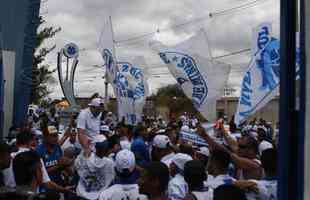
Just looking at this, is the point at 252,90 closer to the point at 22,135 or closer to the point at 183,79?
the point at 183,79

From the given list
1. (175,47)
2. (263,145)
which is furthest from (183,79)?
(263,145)

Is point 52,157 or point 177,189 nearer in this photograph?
point 177,189

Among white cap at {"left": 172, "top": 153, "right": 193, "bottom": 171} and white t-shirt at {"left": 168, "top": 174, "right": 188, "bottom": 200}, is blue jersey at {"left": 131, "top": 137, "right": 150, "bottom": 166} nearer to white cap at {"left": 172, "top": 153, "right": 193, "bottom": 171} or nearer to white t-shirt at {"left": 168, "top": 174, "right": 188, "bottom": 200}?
white cap at {"left": 172, "top": 153, "right": 193, "bottom": 171}

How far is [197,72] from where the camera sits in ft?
28.1

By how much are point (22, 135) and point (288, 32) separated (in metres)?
4.53

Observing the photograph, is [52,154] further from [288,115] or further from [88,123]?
[288,115]

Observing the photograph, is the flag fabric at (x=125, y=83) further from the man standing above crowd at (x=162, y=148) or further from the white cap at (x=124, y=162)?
the white cap at (x=124, y=162)

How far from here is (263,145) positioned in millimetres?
6227

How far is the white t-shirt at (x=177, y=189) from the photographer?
164 inches

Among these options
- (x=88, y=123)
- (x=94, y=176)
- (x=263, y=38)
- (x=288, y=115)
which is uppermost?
(x=263, y=38)

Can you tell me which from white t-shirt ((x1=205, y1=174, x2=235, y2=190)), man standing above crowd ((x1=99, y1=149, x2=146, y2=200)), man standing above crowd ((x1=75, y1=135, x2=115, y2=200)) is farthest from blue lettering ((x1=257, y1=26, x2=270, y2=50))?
man standing above crowd ((x1=99, y1=149, x2=146, y2=200))

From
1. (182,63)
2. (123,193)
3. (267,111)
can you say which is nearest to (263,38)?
(182,63)

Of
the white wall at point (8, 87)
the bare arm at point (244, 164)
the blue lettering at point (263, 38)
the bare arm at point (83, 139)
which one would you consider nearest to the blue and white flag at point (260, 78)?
the blue lettering at point (263, 38)

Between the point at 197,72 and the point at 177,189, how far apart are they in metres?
4.52
